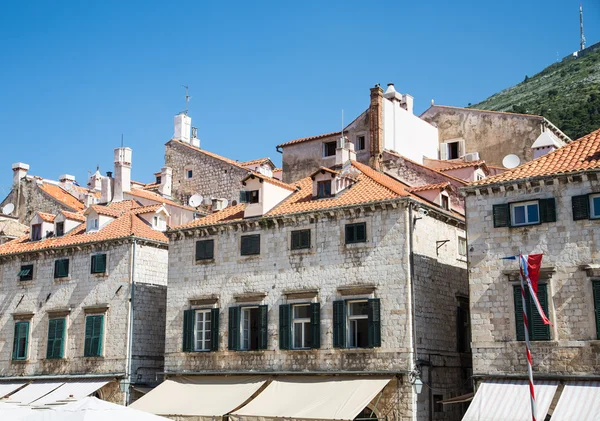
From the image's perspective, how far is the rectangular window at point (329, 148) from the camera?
4101 cm

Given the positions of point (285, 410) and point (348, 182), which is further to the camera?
point (348, 182)

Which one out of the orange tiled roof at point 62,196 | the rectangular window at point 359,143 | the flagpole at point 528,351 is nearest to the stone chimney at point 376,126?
the rectangular window at point 359,143

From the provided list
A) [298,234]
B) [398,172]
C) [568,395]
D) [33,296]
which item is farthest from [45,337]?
[568,395]

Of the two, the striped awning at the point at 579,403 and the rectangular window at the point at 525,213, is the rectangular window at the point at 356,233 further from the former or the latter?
the striped awning at the point at 579,403

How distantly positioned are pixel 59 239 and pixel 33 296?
297 cm

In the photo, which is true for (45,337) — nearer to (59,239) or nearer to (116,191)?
(59,239)

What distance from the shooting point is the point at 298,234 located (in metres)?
31.4

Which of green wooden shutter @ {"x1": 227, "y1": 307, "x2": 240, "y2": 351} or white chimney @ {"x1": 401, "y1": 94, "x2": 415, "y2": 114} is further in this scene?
white chimney @ {"x1": 401, "y1": 94, "x2": 415, "y2": 114}

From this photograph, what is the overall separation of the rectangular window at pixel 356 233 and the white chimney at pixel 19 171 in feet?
95.0

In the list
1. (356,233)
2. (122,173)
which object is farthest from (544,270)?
(122,173)

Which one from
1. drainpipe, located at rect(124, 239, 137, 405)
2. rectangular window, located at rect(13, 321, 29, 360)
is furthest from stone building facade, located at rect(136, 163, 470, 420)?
rectangular window, located at rect(13, 321, 29, 360)

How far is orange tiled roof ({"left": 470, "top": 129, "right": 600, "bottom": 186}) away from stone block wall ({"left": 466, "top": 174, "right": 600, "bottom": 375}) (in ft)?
1.27

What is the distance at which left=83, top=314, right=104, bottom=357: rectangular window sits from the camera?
3600cm

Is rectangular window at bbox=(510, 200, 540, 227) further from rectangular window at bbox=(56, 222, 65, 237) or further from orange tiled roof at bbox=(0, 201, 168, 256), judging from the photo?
rectangular window at bbox=(56, 222, 65, 237)
